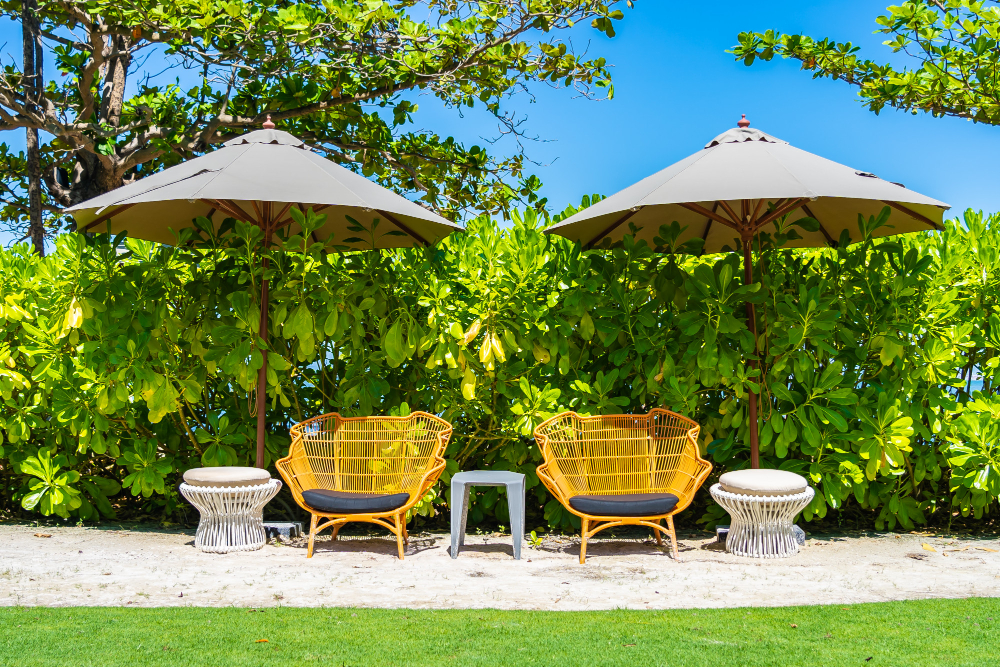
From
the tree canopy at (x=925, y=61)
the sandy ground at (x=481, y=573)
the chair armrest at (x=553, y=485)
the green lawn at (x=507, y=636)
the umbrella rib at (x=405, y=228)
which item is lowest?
the sandy ground at (x=481, y=573)

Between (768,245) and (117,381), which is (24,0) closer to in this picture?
(117,381)

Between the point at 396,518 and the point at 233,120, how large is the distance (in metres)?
6.81

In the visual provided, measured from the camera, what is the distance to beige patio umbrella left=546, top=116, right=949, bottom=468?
181 inches

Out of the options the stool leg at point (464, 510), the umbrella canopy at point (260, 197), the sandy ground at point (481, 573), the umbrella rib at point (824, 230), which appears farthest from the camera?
the umbrella rib at point (824, 230)

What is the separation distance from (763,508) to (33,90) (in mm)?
8886

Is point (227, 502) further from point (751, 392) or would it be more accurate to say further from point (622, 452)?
point (751, 392)

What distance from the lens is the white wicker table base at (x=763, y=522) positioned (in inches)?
193

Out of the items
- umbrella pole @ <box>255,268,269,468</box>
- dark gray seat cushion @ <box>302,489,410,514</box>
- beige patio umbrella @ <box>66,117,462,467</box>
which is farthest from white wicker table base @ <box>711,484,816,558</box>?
umbrella pole @ <box>255,268,269,468</box>

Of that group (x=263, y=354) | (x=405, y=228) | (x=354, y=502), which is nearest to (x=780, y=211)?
(x=405, y=228)

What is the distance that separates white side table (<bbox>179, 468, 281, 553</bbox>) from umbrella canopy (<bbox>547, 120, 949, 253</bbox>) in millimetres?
2381

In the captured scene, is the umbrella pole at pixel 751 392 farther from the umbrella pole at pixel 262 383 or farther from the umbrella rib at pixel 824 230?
the umbrella pole at pixel 262 383

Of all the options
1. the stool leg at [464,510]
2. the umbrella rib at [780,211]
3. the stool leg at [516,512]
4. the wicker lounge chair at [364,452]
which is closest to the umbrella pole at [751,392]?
the umbrella rib at [780,211]

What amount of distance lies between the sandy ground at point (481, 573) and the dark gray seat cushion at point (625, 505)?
0.29 metres

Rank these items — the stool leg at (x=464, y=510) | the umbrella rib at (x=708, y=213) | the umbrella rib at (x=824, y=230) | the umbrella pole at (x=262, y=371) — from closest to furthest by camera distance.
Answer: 1. the stool leg at (x=464, y=510)
2. the umbrella rib at (x=708, y=213)
3. the umbrella pole at (x=262, y=371)
4. the umbrella rib at (x=824, y=230)
